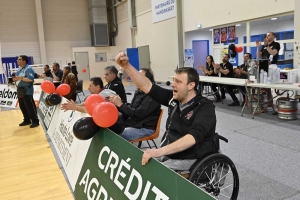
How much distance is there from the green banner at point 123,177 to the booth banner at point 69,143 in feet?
0.53

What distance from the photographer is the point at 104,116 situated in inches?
81.7

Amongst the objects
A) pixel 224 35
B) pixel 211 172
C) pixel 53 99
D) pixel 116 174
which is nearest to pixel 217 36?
pixel 224 35

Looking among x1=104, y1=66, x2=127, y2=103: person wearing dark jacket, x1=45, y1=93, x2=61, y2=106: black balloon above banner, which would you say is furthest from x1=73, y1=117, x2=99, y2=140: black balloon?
x1=45, y1=93, x2=61, y2=106: black balloon above banner

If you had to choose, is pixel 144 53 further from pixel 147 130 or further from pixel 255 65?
pixel 147 130

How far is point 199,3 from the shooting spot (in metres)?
9.77

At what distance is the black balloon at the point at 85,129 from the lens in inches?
83.0

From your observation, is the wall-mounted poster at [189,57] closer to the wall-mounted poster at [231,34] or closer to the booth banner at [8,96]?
the wall-mounted poster at [231,34]

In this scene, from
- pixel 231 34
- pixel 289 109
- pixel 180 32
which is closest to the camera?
pixel 289 109

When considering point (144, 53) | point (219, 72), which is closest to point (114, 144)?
point (219, 72)

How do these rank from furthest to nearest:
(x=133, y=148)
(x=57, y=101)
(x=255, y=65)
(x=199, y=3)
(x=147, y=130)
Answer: (x=199, y=3)
(x=255, y=65)
(x=57, y=101)
(x=147, y=130)
(x=133, y=148)

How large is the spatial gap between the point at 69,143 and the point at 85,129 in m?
0.96

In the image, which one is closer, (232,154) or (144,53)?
(232,154)

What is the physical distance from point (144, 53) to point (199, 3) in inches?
191

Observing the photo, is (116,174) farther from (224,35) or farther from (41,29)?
(41,29)
